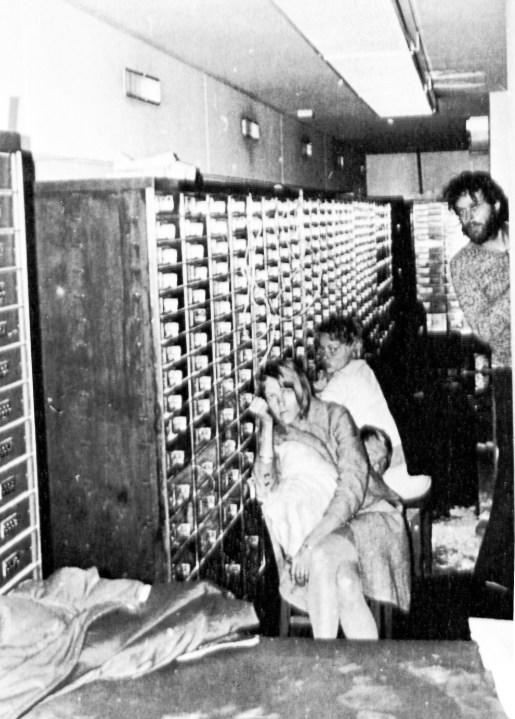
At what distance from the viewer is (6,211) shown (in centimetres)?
234

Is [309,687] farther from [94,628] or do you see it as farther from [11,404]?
[11,404]

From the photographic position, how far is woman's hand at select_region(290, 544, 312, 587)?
301cm

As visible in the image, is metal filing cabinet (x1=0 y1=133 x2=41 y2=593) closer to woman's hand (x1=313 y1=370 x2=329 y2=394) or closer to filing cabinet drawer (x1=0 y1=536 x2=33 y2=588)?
filing cabinet drawer (x1=0 y1=536 x2=33 y2=588)

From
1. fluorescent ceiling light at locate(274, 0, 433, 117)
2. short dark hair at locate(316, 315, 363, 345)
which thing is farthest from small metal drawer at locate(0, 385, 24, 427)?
short dark hair at locate(316, 315, 363, 345)

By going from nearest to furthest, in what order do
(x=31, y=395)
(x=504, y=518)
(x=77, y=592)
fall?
(x=77, y=592)
(x=31, y=395)
(x=504, y=518)

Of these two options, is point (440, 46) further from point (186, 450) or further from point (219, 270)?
point (186, 450)

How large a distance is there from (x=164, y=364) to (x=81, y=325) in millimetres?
257

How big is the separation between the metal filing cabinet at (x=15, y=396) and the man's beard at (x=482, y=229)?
1.57m

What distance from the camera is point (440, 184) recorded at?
35.8 ft

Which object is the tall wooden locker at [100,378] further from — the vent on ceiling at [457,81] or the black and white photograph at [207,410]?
the vent on ceiling at [457,81]

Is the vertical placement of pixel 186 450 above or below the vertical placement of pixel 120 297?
below

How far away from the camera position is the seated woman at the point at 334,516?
9.91ft

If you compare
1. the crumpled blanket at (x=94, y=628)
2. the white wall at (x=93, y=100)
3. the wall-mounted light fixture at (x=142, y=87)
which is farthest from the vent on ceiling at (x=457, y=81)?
the crumpled blanket at (x=94, y=628)

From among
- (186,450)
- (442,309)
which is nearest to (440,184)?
(442,309)
